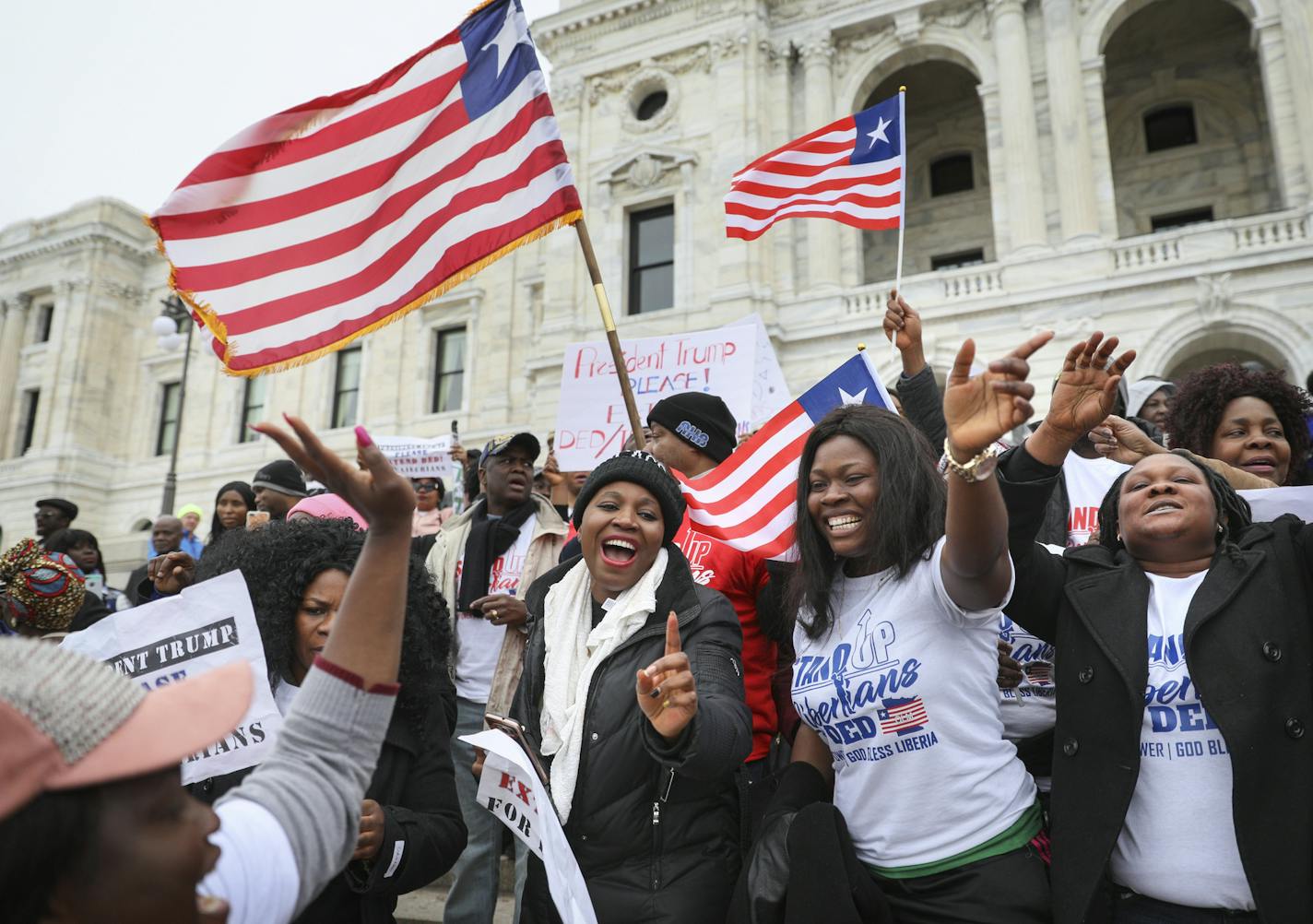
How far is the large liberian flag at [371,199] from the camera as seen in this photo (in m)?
4.00

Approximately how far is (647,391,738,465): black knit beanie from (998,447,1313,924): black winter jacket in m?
1.97

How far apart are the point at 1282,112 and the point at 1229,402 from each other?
14893 mm

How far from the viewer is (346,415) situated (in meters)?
26.2

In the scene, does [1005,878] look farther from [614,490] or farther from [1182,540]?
[614,490]

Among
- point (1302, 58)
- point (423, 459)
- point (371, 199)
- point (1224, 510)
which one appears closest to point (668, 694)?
point (1224, 510)

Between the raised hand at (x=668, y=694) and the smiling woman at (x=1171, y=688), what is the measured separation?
2.95 ft

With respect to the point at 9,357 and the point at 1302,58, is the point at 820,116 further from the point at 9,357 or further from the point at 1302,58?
the point at 9,357

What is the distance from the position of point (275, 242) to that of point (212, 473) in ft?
84.4

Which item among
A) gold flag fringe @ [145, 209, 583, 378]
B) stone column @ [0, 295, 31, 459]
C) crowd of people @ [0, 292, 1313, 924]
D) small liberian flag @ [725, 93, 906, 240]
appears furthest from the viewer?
stone column @ [0, 295, 31, 459]

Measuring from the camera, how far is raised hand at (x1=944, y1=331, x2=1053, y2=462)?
195 centimetres

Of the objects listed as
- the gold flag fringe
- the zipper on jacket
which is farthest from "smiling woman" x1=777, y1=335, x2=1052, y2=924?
the gold flag fringe

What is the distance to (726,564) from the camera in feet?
11.2

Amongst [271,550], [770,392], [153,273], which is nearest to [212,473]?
[153,273]

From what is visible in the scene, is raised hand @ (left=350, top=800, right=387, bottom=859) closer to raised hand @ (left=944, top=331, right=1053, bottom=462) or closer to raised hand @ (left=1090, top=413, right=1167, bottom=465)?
raised hand @ (left=944, top=331, right=1053, bottom=462)
